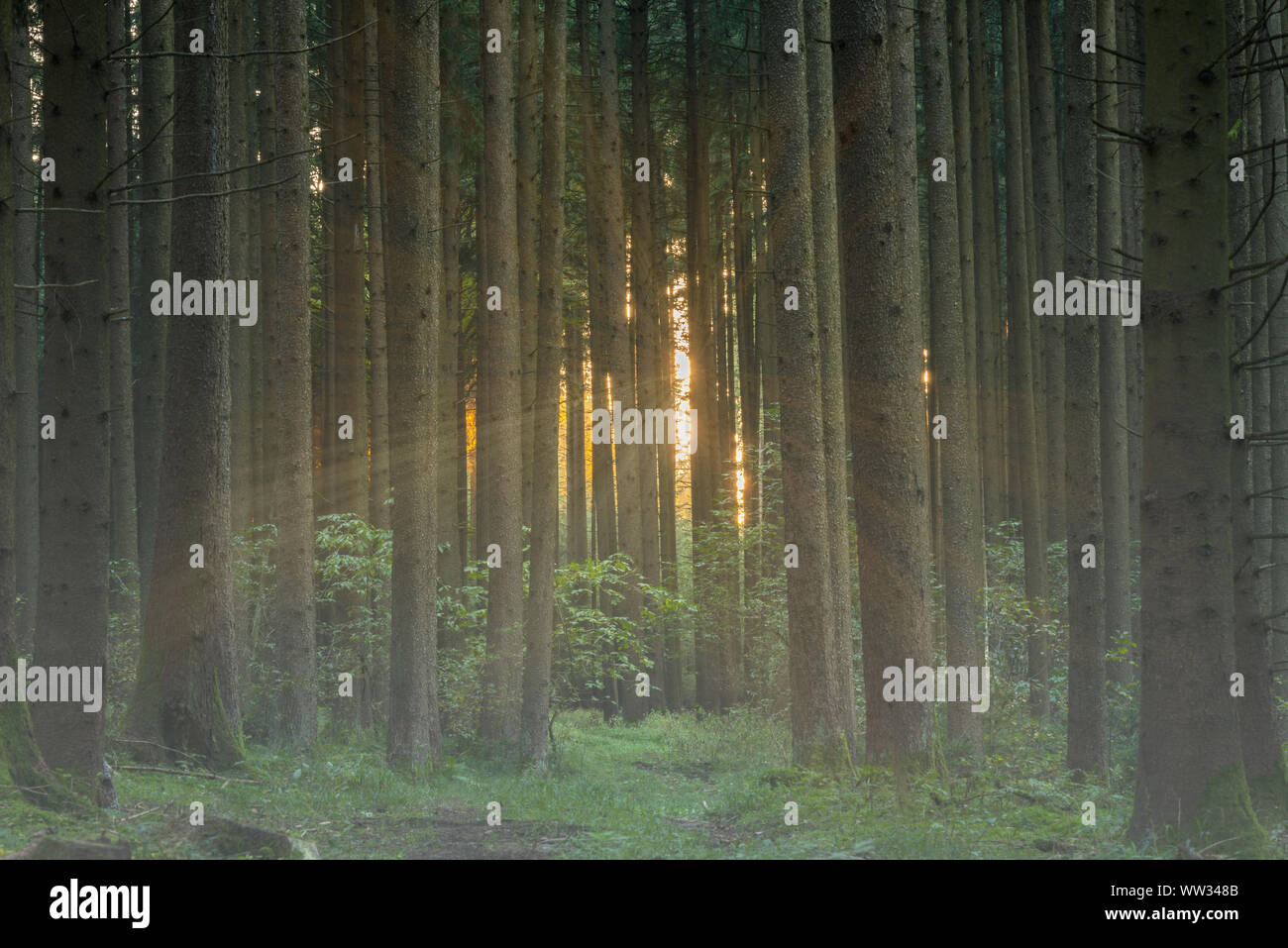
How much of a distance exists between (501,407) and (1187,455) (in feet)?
29.3

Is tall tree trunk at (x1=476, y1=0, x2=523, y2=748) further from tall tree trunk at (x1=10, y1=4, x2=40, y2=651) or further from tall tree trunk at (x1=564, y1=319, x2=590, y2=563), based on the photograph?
tall tree trunk at (x1=564, y1=319, x2=590, y2=563)

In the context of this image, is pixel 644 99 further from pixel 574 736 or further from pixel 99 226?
pixel 99 226

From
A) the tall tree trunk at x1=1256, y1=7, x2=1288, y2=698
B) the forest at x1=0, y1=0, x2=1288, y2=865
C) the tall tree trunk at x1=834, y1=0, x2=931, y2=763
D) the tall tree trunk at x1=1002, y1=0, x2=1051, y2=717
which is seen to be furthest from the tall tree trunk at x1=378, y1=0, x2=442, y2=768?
the tall tree trunk at x1=1256, y1=7, x2=1288, y2=698

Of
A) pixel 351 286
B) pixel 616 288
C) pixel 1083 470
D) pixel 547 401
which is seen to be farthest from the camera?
pixel 616 288

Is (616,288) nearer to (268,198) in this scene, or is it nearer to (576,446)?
(268,198)

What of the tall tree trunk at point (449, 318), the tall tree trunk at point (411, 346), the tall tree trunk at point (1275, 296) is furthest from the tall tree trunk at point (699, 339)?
the tall tree trunk at point (1275, 296)

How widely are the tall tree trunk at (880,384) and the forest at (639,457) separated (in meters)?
0.04

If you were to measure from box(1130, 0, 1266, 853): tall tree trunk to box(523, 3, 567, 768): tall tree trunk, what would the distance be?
8.36 m

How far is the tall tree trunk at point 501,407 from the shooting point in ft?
44.9

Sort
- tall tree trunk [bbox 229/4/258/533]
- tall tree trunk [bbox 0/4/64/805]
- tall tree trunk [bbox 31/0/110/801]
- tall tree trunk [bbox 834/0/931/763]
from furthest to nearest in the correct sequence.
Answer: tall tree trunk [bbox 229/4/258/533]
tall tree trunk [bbox 834/0/931/763]
tall tree trunk [bbox 31/0/110/801]
tall tree trunk [bbox 0/4/64/805]

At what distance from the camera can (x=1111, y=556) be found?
51.0ft

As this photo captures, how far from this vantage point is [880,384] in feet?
29.4

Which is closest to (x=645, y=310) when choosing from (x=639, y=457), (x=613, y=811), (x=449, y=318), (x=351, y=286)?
(x=639, y=457)

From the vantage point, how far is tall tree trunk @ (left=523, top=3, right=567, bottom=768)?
1380 cm
